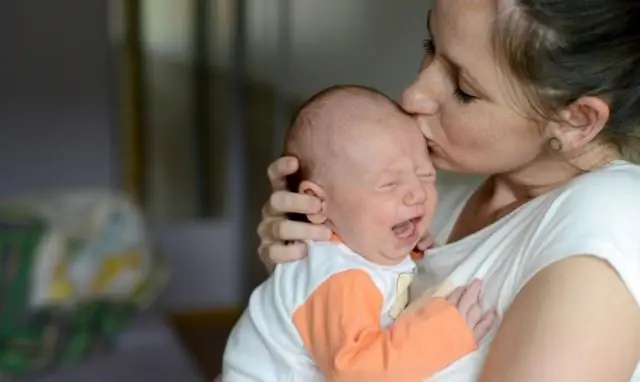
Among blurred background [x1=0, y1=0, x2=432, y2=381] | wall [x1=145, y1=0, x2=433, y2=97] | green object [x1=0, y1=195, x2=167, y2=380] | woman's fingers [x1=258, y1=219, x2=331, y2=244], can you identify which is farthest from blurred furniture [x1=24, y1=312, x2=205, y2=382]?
woman's fingers [x1=258, y1=219, x2=331, y2=244]

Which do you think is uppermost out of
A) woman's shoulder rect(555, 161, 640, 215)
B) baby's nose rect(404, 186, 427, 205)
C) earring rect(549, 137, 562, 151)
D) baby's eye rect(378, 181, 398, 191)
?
earring rect(549, 137, 562, 151)

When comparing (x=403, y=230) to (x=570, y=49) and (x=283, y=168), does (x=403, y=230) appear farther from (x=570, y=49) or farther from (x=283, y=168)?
(x=570, y=49)

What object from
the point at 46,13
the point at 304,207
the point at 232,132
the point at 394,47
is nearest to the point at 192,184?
the point at 232,132

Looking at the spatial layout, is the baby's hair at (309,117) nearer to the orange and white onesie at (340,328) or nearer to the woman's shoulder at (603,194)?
the orange and white onesie at (340,328)

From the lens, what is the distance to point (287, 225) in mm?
1163

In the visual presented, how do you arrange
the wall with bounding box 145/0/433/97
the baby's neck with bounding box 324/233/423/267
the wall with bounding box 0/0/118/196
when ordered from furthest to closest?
1. the wall with bounding box 0/0/118/196
2. the wall with bounding box 145/0/433/97
3. the baby's neck with bounding box 324/233/423/267

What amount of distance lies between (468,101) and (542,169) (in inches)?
5.3

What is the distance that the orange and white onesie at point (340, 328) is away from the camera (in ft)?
3.27

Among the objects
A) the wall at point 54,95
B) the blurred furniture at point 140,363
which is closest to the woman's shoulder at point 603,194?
the blurred furniture at point 140,363

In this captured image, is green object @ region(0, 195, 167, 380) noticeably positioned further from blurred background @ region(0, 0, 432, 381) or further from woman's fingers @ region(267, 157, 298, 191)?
woman's fingers @ region(267, 157, 298, 191)

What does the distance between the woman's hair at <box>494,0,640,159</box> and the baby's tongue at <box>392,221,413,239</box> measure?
0.19 m

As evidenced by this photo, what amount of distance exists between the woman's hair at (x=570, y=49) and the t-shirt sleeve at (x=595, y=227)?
9 centimetres

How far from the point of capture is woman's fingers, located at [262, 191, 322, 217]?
1.13 m

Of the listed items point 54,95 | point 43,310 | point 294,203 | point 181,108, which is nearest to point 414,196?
point 294,203
